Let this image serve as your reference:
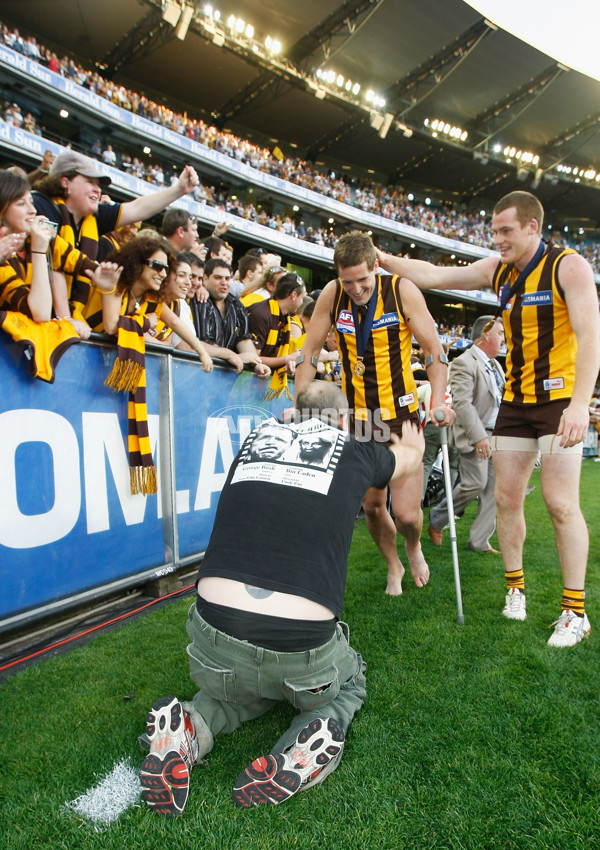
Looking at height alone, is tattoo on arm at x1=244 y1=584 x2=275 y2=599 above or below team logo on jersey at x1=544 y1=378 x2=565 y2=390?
below

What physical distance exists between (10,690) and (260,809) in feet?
4.33

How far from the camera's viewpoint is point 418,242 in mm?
34375

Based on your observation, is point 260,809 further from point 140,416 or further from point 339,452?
point 140,416

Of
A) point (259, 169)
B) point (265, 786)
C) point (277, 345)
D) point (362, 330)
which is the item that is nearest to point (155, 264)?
point (362, 330)

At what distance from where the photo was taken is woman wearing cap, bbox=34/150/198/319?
3.30 m

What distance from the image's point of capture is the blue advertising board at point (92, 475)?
2604 mm

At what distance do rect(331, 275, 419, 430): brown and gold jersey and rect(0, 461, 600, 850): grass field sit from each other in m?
1.32

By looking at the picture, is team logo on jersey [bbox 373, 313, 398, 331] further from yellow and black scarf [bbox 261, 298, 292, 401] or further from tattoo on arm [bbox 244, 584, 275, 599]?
tattoo on arm [bbox 244, 584, 275, 599]

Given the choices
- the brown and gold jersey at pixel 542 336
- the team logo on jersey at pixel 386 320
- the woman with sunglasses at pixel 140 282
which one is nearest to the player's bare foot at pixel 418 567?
the brown and gold jersey at pixel 542 336

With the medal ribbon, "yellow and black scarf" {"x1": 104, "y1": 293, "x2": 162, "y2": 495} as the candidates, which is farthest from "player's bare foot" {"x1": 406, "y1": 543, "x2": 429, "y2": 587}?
"yellow and black scarf" {"x1": 104, "y1": 293, "x2": 162, "y2": 495}

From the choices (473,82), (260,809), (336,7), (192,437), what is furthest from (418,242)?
(260,809)

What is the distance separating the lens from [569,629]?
264 centimetres

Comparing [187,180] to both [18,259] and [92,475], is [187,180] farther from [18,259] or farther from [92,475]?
[92,475]

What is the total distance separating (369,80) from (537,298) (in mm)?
34816
